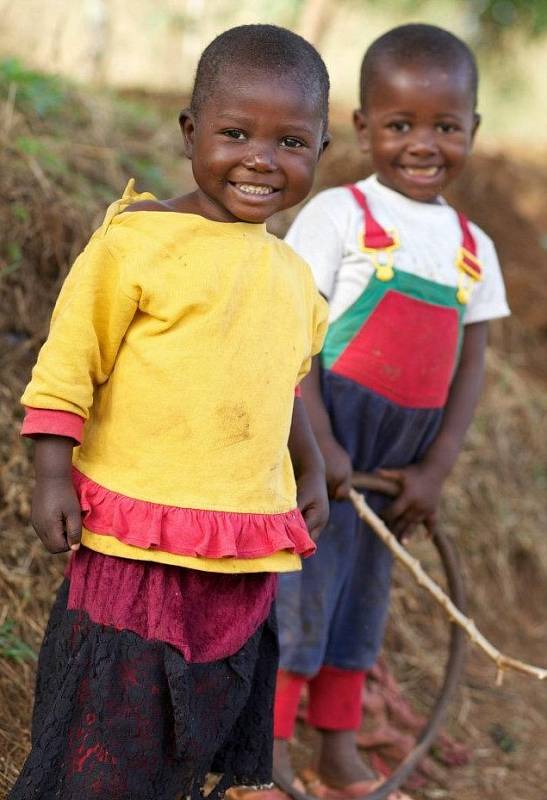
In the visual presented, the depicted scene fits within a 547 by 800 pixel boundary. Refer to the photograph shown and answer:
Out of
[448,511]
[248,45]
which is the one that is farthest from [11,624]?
[448,511]

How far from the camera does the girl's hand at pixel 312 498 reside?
208 centimetres

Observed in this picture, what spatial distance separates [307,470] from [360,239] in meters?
0.67

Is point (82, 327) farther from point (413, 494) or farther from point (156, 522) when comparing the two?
point (413, 494)

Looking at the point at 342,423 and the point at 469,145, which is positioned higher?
the point at 469,145

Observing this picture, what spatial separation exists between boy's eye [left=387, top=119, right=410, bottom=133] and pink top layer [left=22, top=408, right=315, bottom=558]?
1.21 meters

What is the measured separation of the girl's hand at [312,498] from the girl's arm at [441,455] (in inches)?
22.4

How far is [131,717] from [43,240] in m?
2.12

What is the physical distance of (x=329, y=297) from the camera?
2.53 m

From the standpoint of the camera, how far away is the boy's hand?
246cm

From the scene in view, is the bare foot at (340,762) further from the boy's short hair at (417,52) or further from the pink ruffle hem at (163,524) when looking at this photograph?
the boy's short hair at (417,52)

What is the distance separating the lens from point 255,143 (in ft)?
5.89

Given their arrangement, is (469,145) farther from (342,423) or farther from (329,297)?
(342,423)

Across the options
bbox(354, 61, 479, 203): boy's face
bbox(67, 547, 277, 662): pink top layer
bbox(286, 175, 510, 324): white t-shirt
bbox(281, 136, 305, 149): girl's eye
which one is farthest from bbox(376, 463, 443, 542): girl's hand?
bbox(281, 136, 305, 149): girl's eye

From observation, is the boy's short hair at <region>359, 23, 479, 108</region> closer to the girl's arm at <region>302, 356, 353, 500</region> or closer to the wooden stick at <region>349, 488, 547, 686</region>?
the girl's arm at <region>302, 356, 353, 500</region>
